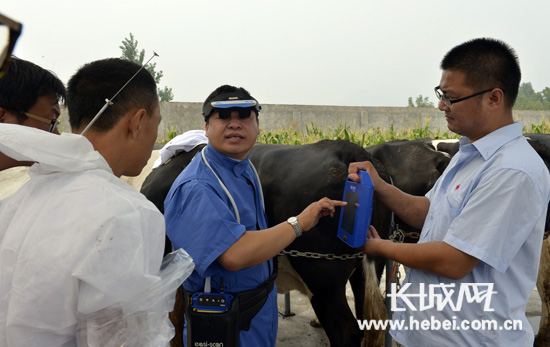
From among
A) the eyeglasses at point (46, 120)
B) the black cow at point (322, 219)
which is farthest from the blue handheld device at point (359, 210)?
the eyeglasses at point (46, 120)

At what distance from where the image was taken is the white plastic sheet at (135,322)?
3.52 feet

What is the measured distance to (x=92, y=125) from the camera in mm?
1354

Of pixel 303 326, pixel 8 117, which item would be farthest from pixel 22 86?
pixel 303 326

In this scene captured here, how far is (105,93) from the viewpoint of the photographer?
1.38 m

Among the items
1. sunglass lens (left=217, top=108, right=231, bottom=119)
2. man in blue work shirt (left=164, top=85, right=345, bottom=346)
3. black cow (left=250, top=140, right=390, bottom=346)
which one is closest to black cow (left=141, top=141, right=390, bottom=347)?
black cow (left=250, top=140, right=390, bottom=346)

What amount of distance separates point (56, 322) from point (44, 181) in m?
0.36

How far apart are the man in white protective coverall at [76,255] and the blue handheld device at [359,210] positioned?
3.69ft

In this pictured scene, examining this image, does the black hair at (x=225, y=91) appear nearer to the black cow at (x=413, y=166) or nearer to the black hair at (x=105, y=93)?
the black hair at (x=105, y=93)

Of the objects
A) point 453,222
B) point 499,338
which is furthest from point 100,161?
point 499,338

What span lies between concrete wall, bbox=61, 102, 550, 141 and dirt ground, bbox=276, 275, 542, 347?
8093 millimetres

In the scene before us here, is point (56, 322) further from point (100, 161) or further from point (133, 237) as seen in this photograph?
point (100, 161)

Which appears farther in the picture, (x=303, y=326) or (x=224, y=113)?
(x=303, y=326)

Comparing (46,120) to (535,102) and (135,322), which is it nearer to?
(135,322)

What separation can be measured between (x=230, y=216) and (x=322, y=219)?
1331mm
